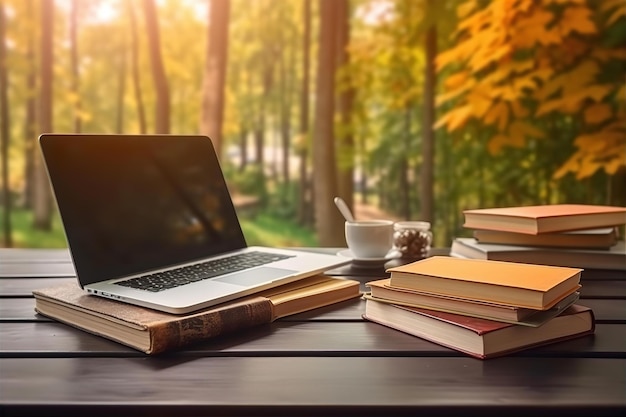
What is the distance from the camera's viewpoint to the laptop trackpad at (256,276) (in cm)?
88

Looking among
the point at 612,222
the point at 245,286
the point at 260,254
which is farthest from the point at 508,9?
the point at 245,286

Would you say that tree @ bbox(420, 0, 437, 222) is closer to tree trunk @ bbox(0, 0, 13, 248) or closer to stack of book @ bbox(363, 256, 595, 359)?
stack of book @ bbox(363, 256, 595, 359)

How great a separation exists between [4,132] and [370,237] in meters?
4.30

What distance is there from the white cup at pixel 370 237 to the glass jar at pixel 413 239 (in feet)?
0.26

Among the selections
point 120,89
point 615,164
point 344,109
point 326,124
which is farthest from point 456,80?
point 120,89

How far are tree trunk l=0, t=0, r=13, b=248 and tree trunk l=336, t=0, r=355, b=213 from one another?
8.06 feet

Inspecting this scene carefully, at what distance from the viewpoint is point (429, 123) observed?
3.47 meters

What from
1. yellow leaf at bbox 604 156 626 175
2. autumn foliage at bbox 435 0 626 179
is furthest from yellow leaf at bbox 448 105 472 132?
yellow leaf at bbox 604 156 626 175

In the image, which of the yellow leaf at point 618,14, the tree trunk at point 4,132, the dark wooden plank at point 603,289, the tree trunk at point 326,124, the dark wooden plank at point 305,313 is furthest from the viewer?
the tree trunk at point 4,132

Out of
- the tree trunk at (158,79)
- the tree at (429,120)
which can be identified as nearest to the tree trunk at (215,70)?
the tree trunk at (158,79)

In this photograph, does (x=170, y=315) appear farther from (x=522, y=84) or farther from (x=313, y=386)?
(x=522, y=84)

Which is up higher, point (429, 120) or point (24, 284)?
point (429, 120)

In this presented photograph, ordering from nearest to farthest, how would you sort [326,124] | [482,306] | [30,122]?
[482,306], [326,124], [30,122]

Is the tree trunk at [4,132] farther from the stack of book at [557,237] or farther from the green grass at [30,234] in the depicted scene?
the stack of book at [557,237]
